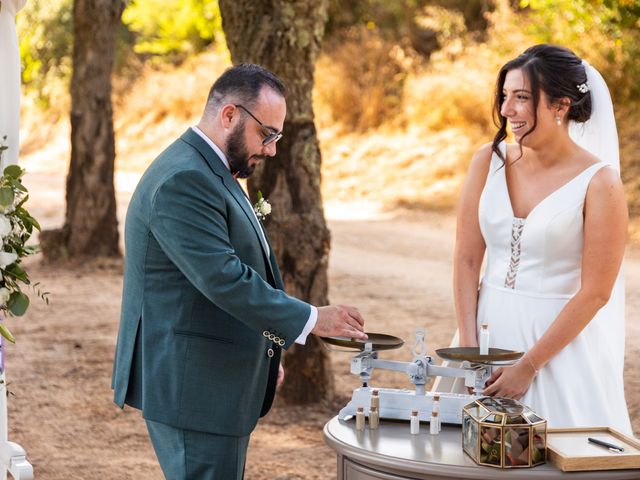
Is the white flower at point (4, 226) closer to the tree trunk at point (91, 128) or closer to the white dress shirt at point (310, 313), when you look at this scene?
the white dress shirt at point (310, 313)

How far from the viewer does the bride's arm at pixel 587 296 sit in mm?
3379

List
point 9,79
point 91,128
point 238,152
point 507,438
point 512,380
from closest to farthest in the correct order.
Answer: point 507,438, point 238,152, point 512,380, point 9,79, point 91,128

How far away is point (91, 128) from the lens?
12.9 m

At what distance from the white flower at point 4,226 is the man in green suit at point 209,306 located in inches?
27.9

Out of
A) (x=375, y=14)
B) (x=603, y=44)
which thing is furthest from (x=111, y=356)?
(x=375, y=14)

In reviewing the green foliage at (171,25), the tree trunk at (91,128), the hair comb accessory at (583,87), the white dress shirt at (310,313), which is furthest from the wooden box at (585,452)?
the green foliage at (171,25)

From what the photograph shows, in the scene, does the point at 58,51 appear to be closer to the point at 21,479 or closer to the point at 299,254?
the point at 299,254

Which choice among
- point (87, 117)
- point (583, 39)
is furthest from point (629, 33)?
point (87, 117)

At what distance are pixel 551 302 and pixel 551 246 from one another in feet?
0.65

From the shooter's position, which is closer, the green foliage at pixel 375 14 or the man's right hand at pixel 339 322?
the man's right hand at pixel 339 322

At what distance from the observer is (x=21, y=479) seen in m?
4.30

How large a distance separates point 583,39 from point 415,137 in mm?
4643

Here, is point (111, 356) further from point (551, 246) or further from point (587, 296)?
point (587, 296)

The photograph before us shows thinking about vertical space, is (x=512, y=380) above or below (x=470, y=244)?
below
